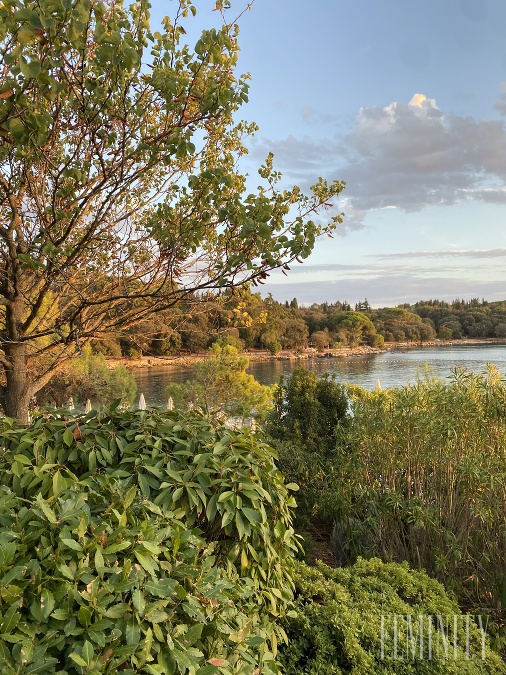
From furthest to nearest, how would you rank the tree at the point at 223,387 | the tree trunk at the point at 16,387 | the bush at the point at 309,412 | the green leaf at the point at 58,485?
the tree at the point at 223,387
the bush at the point at 309,412
the tree trunk at the point at 16,387
the green leaf at the point at 58,485

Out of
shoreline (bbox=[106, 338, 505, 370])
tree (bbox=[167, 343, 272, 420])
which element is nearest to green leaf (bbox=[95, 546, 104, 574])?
tree (bbox=[167, 343, 272, 420])

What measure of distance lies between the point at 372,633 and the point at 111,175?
2.73 metres

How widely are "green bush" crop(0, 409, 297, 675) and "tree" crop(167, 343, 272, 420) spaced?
799cm

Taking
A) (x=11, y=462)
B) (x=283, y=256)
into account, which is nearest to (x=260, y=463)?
(x=11, y=462)

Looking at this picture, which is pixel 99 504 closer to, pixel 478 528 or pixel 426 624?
pixel 426 624

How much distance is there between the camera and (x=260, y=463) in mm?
1980

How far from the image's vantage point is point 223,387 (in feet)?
35.1

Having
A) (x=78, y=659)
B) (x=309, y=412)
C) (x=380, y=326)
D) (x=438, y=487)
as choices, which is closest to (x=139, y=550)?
(x=78, y=659)

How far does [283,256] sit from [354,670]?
197 cm

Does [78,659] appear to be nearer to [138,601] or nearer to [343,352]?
[138,601]

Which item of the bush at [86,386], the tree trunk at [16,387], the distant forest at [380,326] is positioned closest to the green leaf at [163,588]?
the tree trunk at [16,387]

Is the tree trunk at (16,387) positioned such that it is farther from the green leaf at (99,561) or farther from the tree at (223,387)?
the tree at (223,387)

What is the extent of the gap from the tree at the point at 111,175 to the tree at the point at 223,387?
678 cm

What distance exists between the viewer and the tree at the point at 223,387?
33.7 feet
